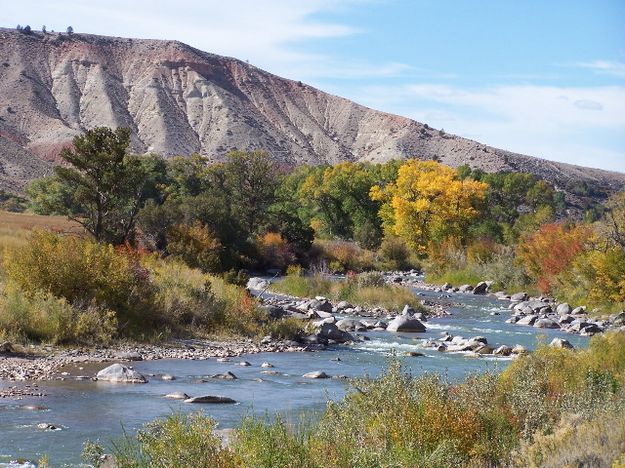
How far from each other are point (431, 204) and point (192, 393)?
50419mm

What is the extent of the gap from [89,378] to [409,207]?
163ft

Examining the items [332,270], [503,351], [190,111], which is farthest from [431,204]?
[190,111]

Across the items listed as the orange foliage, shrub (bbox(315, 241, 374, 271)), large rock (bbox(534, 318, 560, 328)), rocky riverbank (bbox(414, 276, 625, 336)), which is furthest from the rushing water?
shrub (bbox(315, 241, 374, 271))

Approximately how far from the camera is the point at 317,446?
31.0 ft

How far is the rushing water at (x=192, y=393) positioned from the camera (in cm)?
1366

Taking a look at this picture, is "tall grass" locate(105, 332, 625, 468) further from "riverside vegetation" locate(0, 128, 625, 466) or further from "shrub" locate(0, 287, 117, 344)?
"shrub" locate(0, 287, 117, 344)

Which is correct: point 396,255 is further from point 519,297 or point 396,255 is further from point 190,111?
point 190,111

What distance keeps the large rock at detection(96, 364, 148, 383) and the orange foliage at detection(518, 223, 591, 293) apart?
104ft

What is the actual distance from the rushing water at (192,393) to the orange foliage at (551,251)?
62.5ft

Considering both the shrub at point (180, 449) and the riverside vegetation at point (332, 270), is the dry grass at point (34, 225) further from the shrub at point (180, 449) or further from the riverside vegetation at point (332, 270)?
the shrub at point (180, 449)

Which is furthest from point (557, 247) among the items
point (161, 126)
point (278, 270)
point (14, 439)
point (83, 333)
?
point (161, 126)

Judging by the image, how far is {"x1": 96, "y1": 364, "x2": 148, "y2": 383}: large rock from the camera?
18.9 metres

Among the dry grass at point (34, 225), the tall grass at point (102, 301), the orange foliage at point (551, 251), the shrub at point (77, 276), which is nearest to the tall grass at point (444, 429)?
the tall grass at point (102, 301)

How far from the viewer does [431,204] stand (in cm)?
6675
